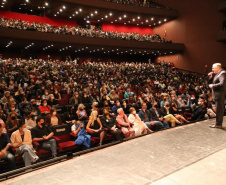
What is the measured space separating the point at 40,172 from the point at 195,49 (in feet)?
71.0

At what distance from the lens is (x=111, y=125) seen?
17.7 feet

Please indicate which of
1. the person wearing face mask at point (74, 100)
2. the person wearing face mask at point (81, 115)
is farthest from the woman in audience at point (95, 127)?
the person wearing face mask at point (74, 100)

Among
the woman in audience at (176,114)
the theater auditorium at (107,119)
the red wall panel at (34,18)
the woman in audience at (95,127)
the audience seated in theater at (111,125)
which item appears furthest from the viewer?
the red wall panel at (34,18)

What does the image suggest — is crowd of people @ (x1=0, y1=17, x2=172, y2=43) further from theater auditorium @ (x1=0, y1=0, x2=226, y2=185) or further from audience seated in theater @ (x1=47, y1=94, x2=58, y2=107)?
audience seated in theater @ (x1=47, y1=94, x2=58, y2=107)

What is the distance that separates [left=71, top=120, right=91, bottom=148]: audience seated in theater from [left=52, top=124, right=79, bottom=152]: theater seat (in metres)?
0.12

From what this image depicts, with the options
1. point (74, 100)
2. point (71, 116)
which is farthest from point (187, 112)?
point (74, 100)

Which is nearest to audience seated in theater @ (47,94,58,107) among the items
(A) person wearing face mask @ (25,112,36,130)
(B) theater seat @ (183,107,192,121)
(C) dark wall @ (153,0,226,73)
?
(A) person wearing face mask @ (25,112,36,130)

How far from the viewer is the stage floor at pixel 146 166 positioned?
1966mm

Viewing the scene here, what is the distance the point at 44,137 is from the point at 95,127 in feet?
4.37

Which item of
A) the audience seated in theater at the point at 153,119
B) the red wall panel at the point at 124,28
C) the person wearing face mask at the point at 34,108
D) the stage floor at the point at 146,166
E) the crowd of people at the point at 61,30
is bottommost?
the audience seated in theater at the point at 153,119

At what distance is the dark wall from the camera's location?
1883cm

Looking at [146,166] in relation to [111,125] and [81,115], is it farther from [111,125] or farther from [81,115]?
[81,115]

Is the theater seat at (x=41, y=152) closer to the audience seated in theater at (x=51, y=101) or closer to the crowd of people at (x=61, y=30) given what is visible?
the audience seated in theater at (x=51, y=101)

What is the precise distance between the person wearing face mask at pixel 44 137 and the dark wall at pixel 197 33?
18.0m
